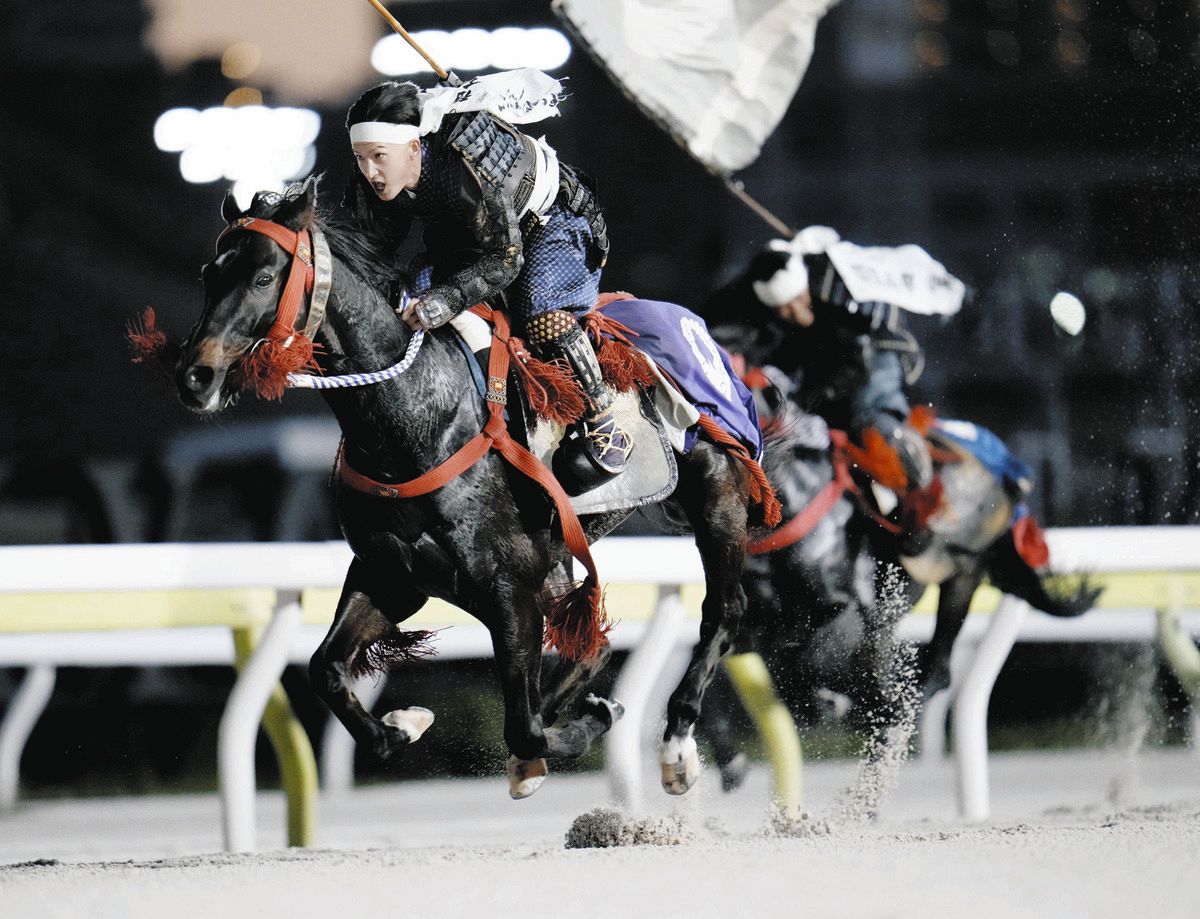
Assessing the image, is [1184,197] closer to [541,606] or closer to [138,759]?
[541,606]

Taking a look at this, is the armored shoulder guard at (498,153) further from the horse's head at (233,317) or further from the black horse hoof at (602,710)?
the black horse hoof at (602,710)

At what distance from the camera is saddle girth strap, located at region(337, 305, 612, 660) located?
3.13 metres

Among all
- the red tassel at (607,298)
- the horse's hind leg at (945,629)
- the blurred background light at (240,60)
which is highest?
the blurred background light at (240,60)

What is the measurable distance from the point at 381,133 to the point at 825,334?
2491 millimetres

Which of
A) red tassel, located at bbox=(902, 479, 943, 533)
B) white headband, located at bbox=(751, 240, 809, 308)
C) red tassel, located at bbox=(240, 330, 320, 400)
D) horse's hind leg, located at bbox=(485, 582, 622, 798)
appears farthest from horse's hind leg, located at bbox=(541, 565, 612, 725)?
white headband, located at bbox=(751, 240, 809, 308)

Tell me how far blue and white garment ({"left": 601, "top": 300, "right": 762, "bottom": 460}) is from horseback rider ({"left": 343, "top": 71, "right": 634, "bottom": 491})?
0.74 ft

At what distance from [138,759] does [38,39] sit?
101 inches

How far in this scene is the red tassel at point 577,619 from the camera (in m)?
3.44

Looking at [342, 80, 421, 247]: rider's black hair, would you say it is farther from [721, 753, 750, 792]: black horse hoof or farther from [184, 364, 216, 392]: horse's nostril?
[721, 753, 750, 792]: black horse hoof

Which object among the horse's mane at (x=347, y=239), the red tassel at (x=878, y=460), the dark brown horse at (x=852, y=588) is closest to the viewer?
the horse's mane at (x=347, y=239)

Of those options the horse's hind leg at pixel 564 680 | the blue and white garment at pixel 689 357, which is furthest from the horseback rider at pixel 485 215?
the horse's hind leg at pixel 564 680

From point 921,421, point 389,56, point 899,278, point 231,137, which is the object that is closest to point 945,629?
point 921,421

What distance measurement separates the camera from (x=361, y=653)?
3.29m

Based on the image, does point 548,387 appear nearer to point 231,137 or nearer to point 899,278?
point 899,278
